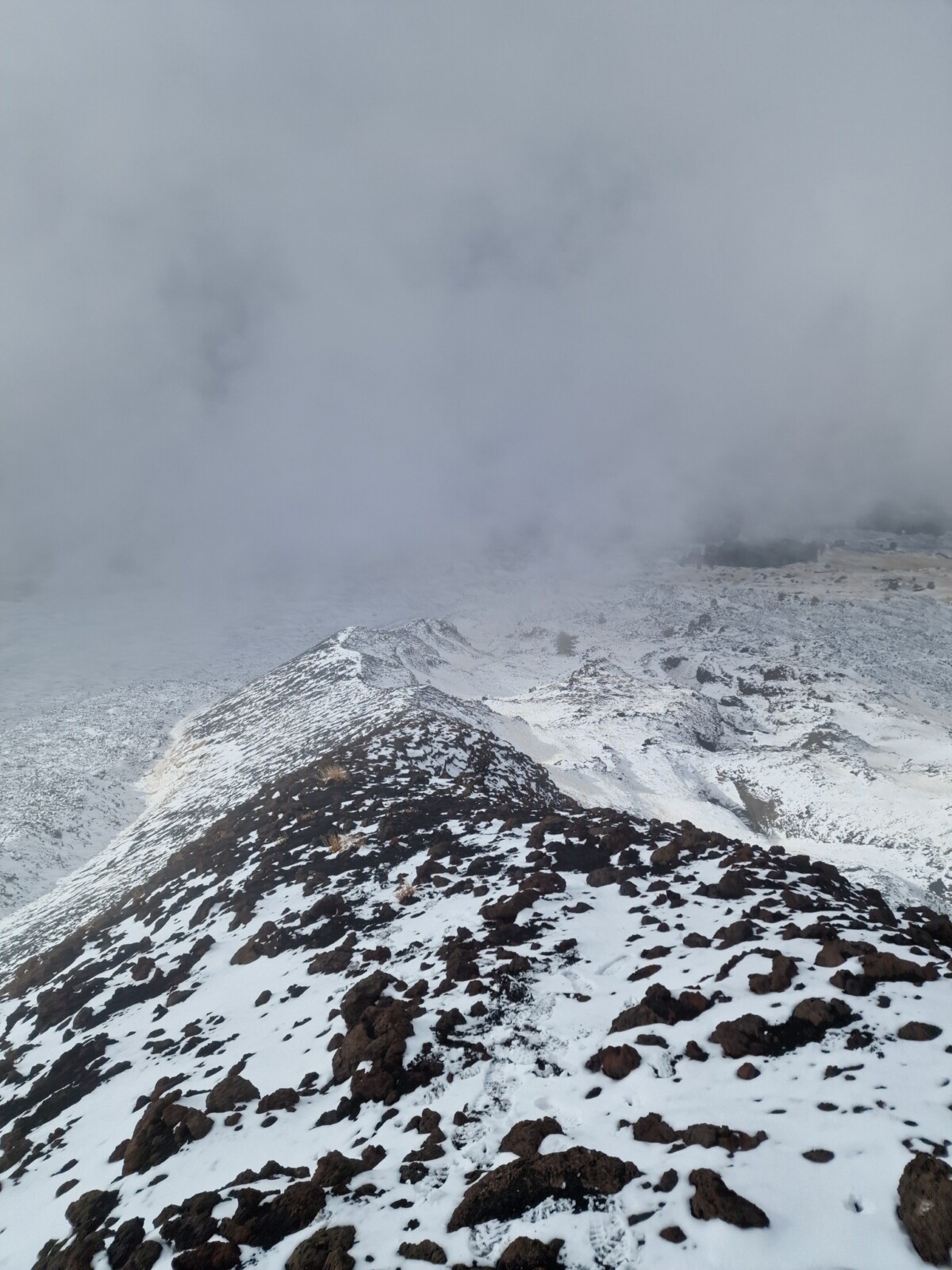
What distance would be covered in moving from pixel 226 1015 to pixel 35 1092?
Result: 13.1ft

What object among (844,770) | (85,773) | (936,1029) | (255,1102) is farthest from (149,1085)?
(844,770)

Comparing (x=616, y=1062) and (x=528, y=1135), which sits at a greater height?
(x=528, y=1135)

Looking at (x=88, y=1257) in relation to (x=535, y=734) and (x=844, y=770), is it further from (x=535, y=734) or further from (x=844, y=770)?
(x=844, y=770)

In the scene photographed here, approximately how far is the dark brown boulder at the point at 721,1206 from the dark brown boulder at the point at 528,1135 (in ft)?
6.26

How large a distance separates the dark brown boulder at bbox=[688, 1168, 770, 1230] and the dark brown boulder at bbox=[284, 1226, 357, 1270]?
126 inches

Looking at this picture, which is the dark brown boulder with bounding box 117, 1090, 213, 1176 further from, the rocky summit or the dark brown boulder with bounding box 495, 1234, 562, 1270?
the dark brown boulder with bounding box 495, 1234, 562, 1270

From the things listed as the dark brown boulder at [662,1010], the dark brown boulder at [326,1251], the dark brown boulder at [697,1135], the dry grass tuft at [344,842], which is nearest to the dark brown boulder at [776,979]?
the dark brown boulder at [662,1010]

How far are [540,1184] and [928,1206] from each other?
3404 millimetres

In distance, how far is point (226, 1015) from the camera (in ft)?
40.1

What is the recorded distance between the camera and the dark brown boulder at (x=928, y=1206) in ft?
14.8

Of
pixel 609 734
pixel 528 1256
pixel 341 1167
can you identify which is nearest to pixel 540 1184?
pixel 528 1256

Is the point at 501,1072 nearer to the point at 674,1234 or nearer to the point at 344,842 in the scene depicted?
the point at 674,1234

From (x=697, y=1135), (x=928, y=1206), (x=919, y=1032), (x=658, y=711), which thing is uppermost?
(x=928, y=1206)

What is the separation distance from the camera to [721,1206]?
203 inches
